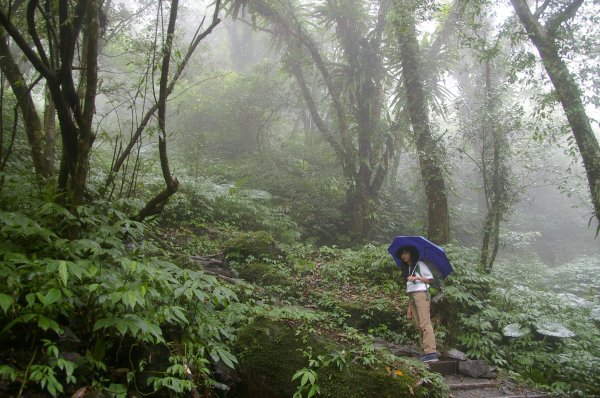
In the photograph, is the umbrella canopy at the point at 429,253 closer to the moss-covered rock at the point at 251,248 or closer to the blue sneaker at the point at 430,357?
the blue sneaker at the point at 430,357

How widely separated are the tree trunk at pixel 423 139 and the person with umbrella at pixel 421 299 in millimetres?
3240

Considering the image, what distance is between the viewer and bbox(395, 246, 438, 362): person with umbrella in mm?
5957

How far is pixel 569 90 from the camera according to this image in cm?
680

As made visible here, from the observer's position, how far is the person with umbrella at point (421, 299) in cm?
596

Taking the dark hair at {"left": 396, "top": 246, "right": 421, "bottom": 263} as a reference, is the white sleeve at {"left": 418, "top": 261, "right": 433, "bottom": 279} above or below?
below

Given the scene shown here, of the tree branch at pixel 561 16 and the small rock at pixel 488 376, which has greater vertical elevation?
the tree branch at pixel 561 16

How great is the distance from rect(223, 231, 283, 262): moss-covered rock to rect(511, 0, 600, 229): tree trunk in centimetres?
549

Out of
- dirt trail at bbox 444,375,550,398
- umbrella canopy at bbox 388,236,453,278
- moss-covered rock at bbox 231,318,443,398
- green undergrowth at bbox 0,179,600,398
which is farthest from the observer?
umbrella canopy at bbox 388,236,453,278

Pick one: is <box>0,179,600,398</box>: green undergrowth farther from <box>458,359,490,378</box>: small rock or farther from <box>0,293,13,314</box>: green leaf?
<box>458,359,490,378</box>: small rock

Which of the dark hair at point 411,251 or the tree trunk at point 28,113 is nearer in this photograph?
the tree trunk at point 28,113

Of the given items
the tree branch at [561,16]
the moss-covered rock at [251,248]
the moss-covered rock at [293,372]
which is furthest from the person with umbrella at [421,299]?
the tree branch at [561,16]

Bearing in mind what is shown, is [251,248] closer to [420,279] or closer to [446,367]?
[420,279]

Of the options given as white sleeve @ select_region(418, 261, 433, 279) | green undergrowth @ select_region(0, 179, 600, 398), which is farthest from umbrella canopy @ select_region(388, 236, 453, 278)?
green undergrowth @ select_region(0, 179, 600, 398)

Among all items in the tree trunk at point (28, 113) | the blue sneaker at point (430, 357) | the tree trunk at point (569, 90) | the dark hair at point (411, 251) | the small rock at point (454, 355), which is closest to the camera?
the tree trunk at point (28, 113)
